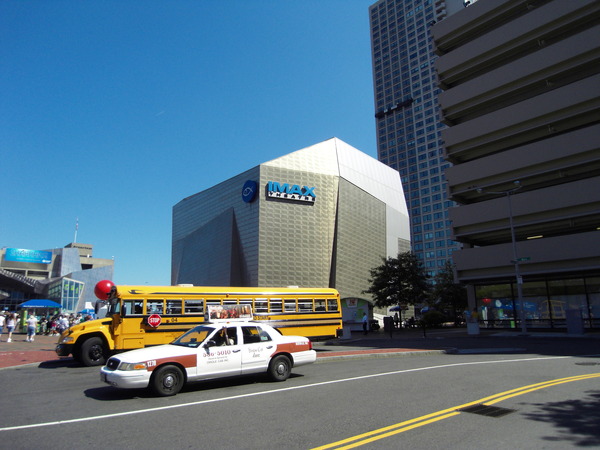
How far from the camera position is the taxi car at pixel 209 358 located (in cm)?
885

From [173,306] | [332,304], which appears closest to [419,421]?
[173,306]

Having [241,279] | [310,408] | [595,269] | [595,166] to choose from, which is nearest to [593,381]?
[310,408]

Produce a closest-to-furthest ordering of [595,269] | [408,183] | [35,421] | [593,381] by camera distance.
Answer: [35,421] < [593,381] < [595,269] < [408,183]

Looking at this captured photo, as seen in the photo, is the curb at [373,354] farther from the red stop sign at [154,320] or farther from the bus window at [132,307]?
the bus window at [132,307]

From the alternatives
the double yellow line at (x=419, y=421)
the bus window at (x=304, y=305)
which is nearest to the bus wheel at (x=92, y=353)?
the bus window at (x=304, y=305)

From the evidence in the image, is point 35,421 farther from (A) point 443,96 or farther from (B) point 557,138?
(A) point 443,96

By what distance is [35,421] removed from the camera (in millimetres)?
7184

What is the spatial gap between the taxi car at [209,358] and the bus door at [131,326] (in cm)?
638

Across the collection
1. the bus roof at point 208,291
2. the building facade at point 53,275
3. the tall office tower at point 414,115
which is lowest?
the bus roof at point 208,291

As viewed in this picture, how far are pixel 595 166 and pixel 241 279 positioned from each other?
3776 cm

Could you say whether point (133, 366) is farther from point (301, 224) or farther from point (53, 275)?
point (53, 275)

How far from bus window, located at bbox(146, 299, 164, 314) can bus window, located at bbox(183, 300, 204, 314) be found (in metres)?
0.97

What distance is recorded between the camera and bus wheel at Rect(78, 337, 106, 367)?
15.1m

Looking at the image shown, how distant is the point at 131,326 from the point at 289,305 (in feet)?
22.9
